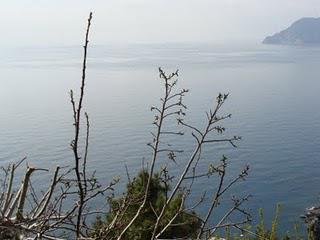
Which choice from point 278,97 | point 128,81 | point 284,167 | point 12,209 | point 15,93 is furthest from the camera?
point 128,81

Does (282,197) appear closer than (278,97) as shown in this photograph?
Yes

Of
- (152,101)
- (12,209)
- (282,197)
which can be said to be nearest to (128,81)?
(152,101)

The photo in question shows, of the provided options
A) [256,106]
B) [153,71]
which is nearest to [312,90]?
[256,106]

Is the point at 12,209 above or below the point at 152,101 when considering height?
above

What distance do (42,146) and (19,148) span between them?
9.13ft

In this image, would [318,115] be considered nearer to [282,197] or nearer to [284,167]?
[284,167]

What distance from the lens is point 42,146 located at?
61156 mm

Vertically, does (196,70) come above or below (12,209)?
below

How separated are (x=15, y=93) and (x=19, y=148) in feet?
Answer: 180

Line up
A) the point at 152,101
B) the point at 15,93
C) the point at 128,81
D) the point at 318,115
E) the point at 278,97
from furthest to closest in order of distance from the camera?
the point at 128,81
the point at 15,93
the point at 278,97
the point at 152,101
the point at 318,115

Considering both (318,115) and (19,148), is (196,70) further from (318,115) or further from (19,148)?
(19,148)

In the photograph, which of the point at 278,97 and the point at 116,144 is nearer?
the point at 116,144

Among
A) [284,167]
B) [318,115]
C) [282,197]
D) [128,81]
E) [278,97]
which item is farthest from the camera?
[128,81]

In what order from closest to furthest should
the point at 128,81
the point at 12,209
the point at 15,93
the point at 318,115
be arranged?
1. the point at 12,209
2. the point at 318,115
3. the point at 15,93
4. the point at 128,81
